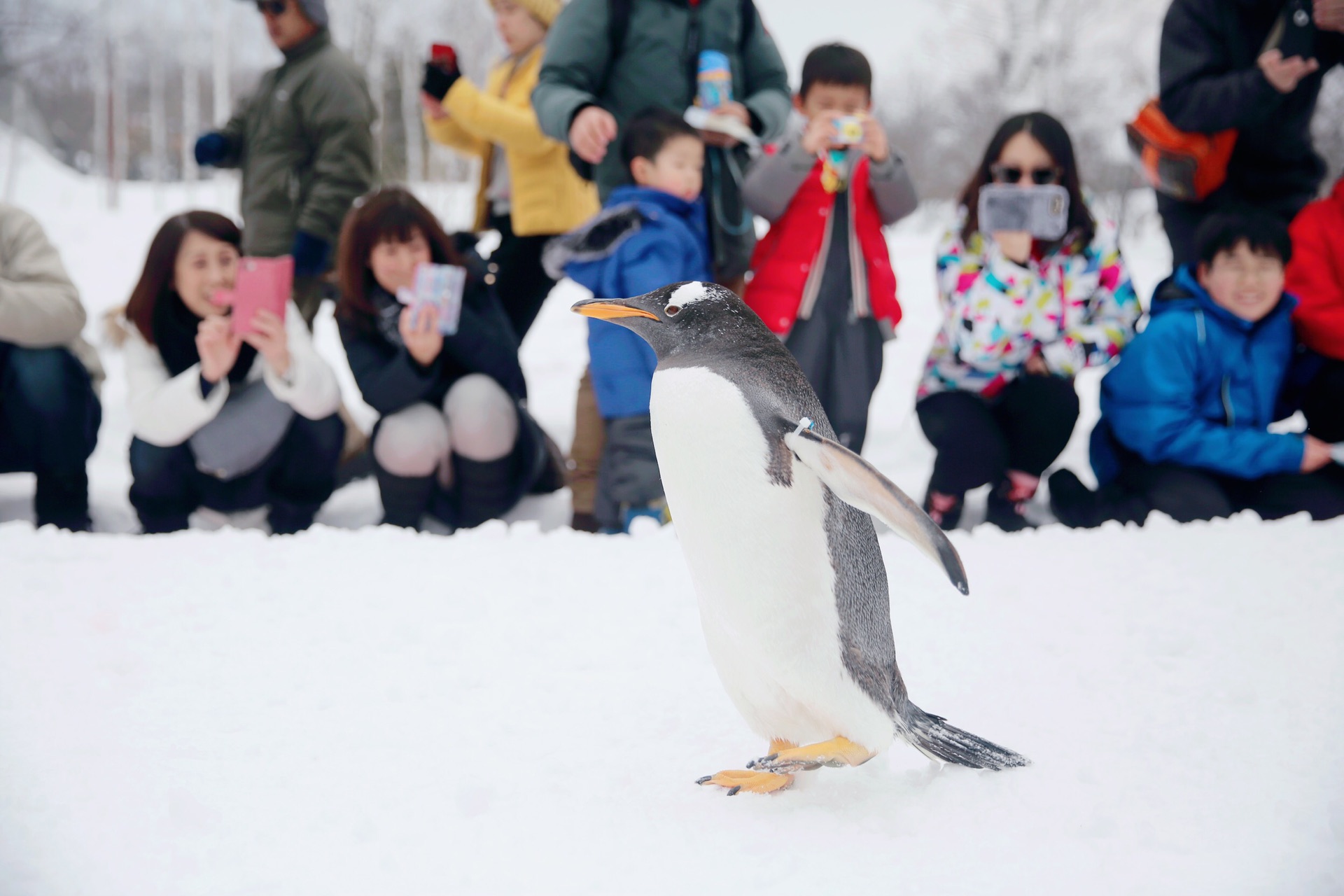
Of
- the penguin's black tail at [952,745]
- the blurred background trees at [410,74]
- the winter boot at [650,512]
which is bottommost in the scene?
the winter boot at [650,512]

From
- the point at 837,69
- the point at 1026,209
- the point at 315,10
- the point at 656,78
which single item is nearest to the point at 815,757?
the point at 1026,209

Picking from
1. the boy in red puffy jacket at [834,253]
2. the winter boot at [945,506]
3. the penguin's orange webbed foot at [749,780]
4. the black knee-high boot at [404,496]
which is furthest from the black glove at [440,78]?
the penguin's orange webbed foot at [749,780]

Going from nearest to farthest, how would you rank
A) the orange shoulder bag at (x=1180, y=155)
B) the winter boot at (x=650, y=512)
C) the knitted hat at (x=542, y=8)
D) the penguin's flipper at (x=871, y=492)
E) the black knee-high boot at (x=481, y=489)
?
the penguin's flipper at (x=871, y=492)
the winter boot at (x=650, y=512)
the black knee-high boot at (x=481, y=489)
the orange shoulder bag at (x=1180, y=155)
the knitted hat at (x=542, y=8)

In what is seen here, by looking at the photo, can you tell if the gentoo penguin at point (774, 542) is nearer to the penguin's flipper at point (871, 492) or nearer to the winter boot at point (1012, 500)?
the penguin's flipper at point (871, 492)

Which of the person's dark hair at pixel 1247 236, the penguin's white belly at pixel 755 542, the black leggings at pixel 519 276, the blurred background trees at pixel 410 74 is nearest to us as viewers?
the penguin's white belly at pixel 755 542

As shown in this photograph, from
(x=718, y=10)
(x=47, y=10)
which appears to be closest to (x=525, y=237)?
(x=718, y=10)

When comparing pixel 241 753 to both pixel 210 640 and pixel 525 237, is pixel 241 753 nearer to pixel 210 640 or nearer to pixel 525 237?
pixel 210 640

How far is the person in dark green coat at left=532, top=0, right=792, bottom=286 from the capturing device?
2.28 metres

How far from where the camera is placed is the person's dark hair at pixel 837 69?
220 cm

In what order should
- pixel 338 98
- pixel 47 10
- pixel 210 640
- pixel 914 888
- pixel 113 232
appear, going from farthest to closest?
pixel 113 232, pixel 47 10, pixel 338 98, pixel 210 640, pixel 914 888

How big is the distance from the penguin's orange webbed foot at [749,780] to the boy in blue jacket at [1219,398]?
1616 millimetres

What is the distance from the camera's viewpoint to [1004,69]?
8.87 m

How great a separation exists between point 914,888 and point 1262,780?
0.48 meters

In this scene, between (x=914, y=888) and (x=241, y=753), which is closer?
(x=914, y=888)
